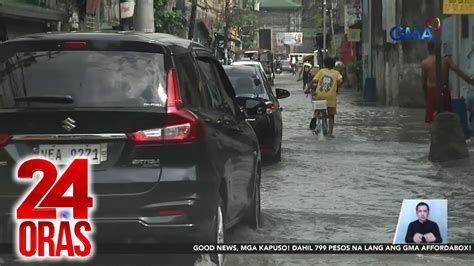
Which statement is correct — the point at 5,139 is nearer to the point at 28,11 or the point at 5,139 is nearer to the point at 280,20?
the point at 28,11

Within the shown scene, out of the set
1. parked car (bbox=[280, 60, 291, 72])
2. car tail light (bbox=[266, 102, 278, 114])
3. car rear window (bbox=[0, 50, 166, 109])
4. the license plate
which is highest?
car rear window (bbox=[0, 50, 166, 109])

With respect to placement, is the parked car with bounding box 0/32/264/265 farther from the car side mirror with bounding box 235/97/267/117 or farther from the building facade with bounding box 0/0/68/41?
the building facade with bounding box 0/0/68/41

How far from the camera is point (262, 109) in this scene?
11.2 meters

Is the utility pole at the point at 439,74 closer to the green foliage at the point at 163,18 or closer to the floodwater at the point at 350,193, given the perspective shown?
the floodwater at the point at 350,193

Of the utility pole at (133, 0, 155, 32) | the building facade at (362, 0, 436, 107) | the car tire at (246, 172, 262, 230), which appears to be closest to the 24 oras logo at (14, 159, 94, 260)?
the car tire at (246, 172, 262, 230)

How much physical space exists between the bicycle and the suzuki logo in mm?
11408

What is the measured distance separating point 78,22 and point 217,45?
31.8 m

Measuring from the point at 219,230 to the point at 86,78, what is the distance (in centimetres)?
144

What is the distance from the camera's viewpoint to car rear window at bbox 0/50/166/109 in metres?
4.95

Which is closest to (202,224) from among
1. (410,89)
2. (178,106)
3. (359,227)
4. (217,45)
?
(178,106)

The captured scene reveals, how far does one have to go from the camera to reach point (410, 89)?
26.7 meters

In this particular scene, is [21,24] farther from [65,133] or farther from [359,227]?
[65,133]

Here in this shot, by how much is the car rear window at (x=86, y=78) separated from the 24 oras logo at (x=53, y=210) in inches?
17.7

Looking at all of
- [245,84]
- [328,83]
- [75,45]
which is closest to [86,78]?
[75,45]
